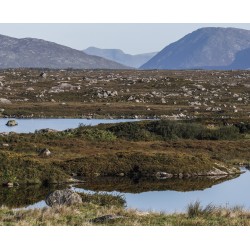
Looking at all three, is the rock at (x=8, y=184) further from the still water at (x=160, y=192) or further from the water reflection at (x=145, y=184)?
the water reflection at (x=145, y=184)

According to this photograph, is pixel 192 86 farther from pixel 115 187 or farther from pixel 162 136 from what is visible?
pixel 115 187

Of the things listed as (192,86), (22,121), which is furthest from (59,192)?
(192,86)

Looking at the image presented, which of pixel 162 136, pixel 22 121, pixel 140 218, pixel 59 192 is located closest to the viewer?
pixel 140 218

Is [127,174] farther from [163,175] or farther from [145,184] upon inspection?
[145,184]

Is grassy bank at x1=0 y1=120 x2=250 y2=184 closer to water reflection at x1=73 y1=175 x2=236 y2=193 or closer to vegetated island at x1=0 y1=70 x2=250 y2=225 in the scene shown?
vegetated island at x1=0 y1=70 x2=250 y2=225

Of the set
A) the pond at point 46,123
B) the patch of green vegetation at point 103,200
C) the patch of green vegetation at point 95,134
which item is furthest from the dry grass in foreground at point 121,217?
the pond at point 46,123

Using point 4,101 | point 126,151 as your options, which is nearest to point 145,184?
point 126,151

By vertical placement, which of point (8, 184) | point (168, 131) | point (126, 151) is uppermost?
point (126, 151)

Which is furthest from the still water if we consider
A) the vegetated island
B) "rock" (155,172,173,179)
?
the vegetated island
